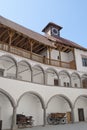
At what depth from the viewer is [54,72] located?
2105 cm

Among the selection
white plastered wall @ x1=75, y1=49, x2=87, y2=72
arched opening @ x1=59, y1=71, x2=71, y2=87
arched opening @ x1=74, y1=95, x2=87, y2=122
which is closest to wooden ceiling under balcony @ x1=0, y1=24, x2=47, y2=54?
arched opening @ x1=59, y1=71, x2=71, y2=87

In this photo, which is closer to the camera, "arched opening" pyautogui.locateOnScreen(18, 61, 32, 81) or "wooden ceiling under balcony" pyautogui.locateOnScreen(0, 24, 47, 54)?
"wooden ceiling under balcony" pyautogui.locateOnScreen(0, 24, 47, 54)

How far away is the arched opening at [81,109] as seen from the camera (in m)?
20.9

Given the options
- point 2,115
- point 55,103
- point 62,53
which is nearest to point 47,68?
point 55,103

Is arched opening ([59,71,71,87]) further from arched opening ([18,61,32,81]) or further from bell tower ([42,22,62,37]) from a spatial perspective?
bell tower ([42,22,62,37])

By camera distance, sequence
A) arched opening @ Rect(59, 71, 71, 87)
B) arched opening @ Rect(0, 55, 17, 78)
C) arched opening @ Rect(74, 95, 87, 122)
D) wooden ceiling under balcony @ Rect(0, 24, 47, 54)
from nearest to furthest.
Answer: arched opening @ Rect(0, 55, 17, 78) < wooden ceiling under balcony @ Rect(0, 24, 47, 54) < arched opening @ Rect(74, 95, 87, 122) < arched opening @ Rect(59, 71, 71, 87)

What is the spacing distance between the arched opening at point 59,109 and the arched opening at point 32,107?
1038mm

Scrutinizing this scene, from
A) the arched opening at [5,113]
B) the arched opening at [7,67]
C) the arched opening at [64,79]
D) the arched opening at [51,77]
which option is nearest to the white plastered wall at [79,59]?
the arched opening at [64,79]

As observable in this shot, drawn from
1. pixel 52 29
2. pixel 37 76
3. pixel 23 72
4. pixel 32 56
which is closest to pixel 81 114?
pixel 37 76

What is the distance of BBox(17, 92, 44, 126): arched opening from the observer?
668 inches

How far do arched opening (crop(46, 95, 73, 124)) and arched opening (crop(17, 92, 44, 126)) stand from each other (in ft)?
3.41

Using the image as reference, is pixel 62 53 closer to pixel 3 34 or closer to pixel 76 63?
pixel 76 63

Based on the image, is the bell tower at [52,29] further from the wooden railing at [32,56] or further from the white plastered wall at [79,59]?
the wooden railing at [32,56]

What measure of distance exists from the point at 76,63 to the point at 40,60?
18.7 ft
